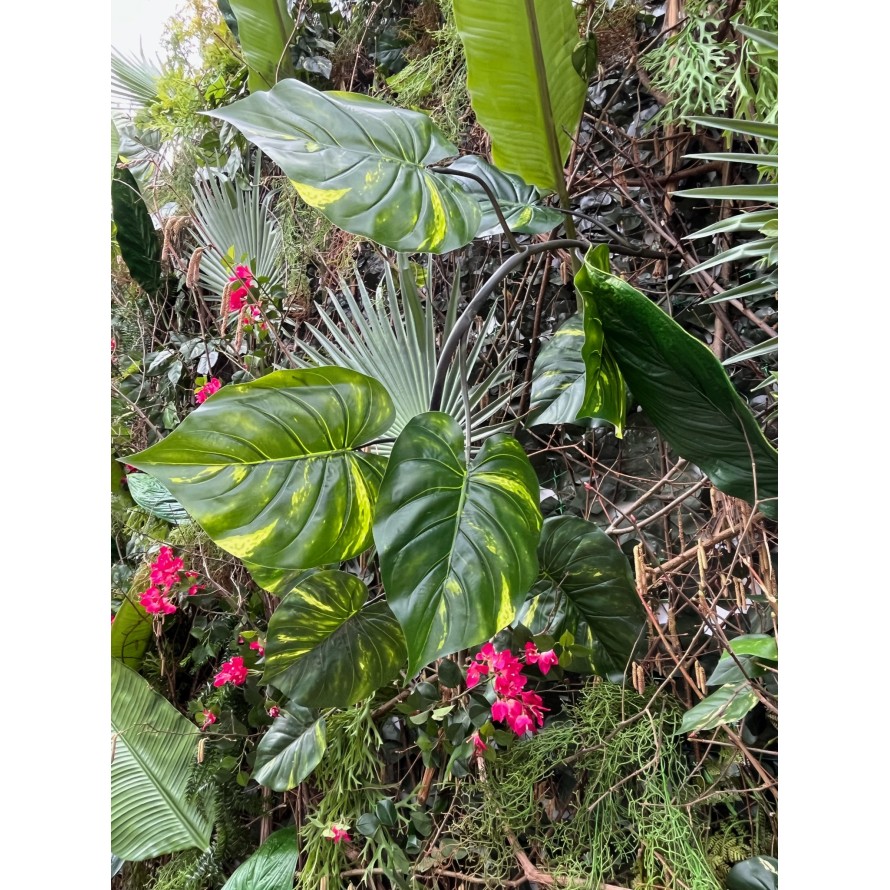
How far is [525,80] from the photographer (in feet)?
2.77

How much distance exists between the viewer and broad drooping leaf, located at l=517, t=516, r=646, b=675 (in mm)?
788

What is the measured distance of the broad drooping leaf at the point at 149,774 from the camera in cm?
117

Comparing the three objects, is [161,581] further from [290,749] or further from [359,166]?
[359,166]

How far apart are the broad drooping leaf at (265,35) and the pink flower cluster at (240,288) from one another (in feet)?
1.22

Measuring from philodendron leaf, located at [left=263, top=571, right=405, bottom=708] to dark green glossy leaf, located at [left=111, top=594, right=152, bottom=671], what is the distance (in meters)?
0.69

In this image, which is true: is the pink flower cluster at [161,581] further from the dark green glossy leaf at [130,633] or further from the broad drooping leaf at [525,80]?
the broad drooping leaf at [525,80]

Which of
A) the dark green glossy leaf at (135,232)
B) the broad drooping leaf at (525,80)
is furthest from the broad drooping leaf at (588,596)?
the dark green glossy leaf at (135,232)

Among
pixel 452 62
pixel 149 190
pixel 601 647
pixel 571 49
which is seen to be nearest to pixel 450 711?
pixel 601 647

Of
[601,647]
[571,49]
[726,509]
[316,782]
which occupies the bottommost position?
[316,782]

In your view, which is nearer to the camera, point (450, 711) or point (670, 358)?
point (670, 358)
